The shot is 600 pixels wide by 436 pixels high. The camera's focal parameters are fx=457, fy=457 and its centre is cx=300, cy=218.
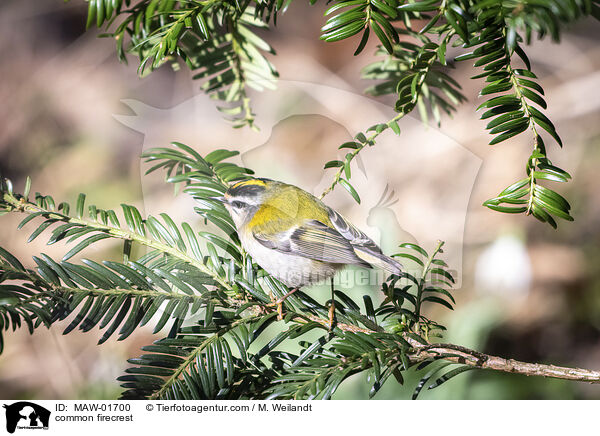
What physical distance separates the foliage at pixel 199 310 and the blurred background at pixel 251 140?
6cm

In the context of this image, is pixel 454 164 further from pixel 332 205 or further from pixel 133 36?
pixel 133 36

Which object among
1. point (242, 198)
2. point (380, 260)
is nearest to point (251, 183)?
point (242, 198)

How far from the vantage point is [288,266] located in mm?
375

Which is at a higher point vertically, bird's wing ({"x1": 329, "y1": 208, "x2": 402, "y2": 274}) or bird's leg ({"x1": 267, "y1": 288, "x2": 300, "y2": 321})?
bird's wing ({"x1": 329, "y1": 208, "x2": 402, "y2": 274})

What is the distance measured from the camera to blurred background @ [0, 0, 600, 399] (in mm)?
408

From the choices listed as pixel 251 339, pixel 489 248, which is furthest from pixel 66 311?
pixel 489 248

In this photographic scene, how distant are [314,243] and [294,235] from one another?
2 cm

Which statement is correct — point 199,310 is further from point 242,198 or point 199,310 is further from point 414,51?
point 414,51

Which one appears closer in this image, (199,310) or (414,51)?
(199,310)
